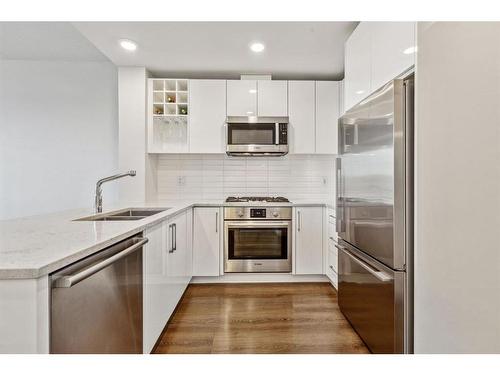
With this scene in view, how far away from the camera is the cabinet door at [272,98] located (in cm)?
314

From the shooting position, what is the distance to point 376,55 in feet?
5.68

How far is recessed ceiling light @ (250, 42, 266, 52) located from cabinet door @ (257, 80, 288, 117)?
0.54 m

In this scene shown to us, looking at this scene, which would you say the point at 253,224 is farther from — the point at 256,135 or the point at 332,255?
the point at 256,135

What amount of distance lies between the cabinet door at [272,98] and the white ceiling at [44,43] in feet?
6.17

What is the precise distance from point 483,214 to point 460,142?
0.87ft

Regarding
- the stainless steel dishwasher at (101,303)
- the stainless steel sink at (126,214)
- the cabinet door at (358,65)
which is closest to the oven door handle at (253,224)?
the stainless steel sink at (126,214)

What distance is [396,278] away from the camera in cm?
139

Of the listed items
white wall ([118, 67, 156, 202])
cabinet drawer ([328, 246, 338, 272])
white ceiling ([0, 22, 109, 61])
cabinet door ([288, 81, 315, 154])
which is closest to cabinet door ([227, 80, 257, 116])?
cabinet door ([288, 81, 315, 154])

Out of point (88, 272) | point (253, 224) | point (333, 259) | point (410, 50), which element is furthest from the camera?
point (253, 224)

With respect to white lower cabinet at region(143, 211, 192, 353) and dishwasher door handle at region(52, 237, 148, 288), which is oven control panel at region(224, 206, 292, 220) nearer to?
white lower cabinet at region(143, 211, 192, 353)

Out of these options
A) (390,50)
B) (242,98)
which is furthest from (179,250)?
(390,50)

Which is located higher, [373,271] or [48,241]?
[48,241]

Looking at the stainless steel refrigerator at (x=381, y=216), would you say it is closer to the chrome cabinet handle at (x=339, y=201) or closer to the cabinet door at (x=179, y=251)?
the chrome cabinet handle at (x=339, y=201)

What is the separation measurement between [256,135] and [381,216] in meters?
1.86
